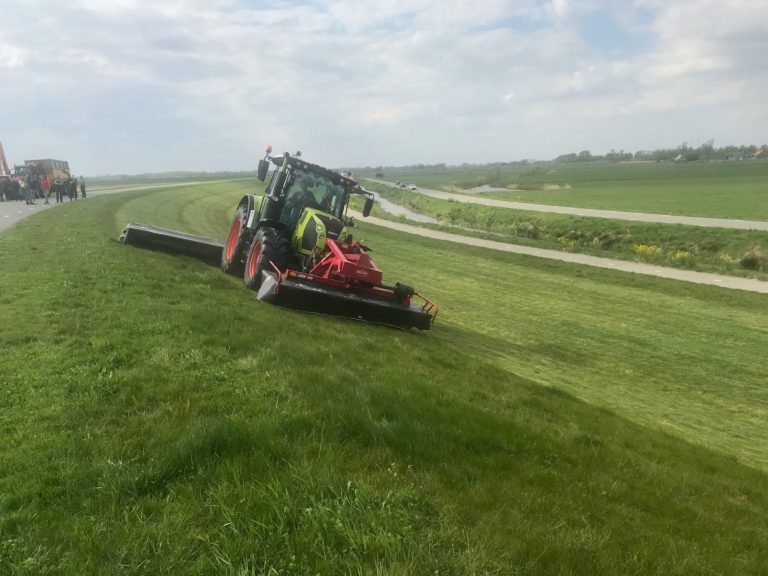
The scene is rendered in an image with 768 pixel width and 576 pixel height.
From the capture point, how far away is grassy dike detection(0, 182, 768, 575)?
2742 mm

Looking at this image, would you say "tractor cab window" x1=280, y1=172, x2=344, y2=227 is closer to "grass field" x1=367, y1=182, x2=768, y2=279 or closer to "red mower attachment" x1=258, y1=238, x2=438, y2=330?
"red mower attachment" x1=258, y1=238, x2=438, y2=330

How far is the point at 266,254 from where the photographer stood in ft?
34.5

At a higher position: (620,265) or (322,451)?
(322,451)

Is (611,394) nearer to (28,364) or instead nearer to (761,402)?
(761,402)

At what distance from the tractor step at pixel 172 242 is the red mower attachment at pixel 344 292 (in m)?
4.62

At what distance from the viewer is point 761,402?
948cm

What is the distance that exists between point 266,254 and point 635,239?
30288 millimetres

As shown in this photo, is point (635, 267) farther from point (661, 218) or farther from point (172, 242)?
point (172, 242)

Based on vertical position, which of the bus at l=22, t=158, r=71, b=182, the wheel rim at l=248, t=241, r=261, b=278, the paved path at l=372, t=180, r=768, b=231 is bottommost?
the paved path at l=372, t=180, r=768, b=231

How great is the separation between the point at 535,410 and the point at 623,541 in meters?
2.93

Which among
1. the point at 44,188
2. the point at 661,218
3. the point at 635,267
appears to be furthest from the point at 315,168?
the point at 661,218

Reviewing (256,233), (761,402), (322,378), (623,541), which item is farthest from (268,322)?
(761,402)

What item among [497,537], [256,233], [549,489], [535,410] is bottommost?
[535,410]

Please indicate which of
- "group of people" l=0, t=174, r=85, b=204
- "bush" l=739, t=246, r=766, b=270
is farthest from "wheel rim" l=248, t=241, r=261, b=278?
"group of people" l=0, t=174, r=85, b=204
